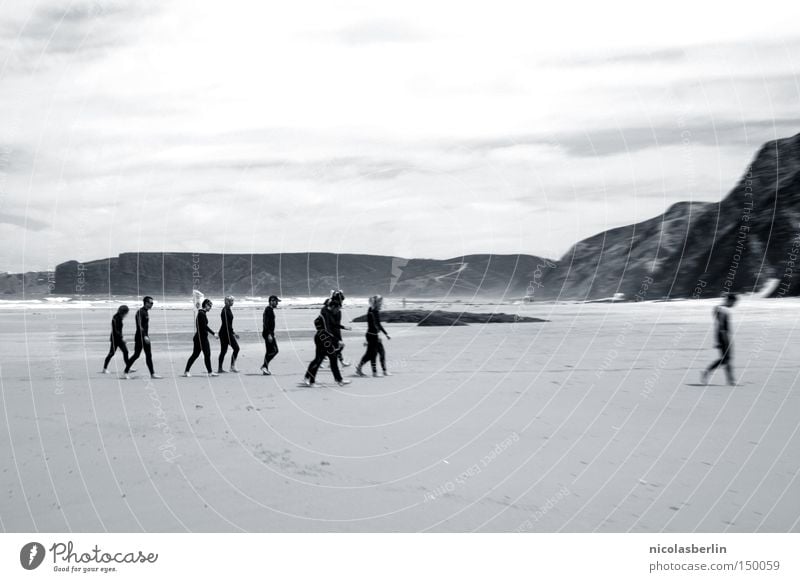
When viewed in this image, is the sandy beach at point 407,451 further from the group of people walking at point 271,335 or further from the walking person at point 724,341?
the group of people walking at point 271,335

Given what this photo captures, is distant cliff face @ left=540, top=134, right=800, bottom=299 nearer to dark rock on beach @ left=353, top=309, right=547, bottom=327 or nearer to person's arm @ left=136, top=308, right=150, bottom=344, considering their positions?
dark rock on beach @ left=353, top=309, right=547, bottom=327

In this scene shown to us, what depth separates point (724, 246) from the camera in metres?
85.5

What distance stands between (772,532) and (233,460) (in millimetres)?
4874

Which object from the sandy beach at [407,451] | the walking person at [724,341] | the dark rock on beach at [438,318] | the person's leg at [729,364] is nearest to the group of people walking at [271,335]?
the sandy beach at [407,451]

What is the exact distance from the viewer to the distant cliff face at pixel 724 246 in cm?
6775

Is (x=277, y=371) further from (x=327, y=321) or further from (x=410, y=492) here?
(x=410, y=492)

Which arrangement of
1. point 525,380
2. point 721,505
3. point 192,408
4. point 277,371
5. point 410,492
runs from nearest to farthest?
point 721,505, point 410,492, point 192,408, point 525,380, point 277,371

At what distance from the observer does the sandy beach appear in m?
5.61

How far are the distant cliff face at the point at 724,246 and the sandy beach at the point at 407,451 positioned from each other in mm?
34961

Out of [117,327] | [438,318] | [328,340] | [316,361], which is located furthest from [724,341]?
[438,318]

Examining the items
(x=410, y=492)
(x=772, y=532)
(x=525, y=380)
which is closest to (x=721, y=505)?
(x=772, y=532)

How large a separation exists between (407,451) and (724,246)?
285 ft

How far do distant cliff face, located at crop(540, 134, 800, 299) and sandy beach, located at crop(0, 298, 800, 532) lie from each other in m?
35.0

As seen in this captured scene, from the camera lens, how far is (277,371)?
54.3ft
